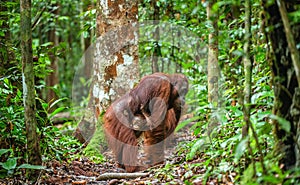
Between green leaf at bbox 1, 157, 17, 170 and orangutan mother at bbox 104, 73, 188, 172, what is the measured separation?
→ 1578 mm

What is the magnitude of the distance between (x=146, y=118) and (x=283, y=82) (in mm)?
2320

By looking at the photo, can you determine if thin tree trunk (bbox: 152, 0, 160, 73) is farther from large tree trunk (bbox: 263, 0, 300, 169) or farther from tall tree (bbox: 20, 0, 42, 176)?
large tree trunk (bbox: 263, 0, 300, 169)

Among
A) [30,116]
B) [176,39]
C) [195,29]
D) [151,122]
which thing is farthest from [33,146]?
[176,39]

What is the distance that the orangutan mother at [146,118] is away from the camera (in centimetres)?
440

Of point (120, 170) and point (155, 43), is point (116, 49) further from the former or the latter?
point (120, 170)

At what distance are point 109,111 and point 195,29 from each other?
1519 millimetres

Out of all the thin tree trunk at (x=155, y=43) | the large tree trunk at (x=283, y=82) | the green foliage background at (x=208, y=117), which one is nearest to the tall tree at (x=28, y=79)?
the green foliage background at (x=208, y=117)

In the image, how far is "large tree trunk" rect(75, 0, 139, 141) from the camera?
5121mm

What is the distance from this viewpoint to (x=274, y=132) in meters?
2.36

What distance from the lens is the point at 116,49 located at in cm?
515

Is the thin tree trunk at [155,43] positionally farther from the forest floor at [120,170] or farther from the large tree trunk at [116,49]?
the forest floor at [120,170]

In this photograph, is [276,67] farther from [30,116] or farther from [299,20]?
[30,116]

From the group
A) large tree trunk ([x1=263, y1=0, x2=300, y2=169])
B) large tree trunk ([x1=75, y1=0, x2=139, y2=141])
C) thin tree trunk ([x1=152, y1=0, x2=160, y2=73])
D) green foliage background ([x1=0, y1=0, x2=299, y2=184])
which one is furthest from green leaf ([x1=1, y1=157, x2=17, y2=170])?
thin tree trunk ([x1=152, y1=0, x2=160, y2=73])

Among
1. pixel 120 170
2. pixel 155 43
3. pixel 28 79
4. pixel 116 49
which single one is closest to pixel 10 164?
pixel 28 79
